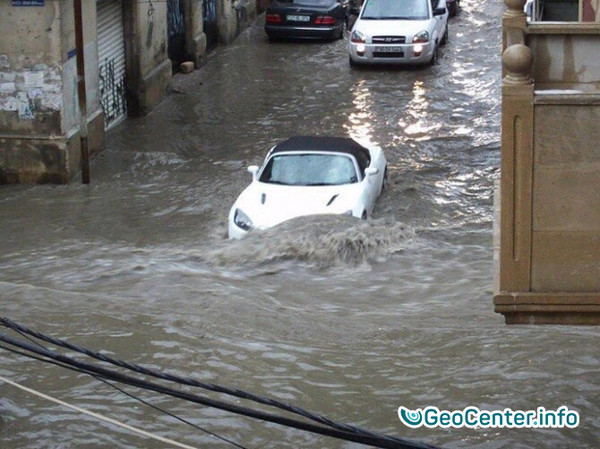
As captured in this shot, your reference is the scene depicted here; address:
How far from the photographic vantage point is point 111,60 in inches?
863

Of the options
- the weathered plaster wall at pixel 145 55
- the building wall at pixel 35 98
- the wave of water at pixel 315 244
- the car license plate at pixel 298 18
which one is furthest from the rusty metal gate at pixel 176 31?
the wave of water at pixel 315 244

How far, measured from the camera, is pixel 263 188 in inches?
622

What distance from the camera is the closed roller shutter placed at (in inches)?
843

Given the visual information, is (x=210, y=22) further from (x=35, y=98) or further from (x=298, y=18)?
(x=35, y=98)

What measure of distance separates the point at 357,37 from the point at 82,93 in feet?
31.0

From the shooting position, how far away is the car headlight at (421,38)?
86.1ft

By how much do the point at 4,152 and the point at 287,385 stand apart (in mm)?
9224

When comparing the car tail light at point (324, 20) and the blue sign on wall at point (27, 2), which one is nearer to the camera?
the blue sign on wall at point (27, 2)

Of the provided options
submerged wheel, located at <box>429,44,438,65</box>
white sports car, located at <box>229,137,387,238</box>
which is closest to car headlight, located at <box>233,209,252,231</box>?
white sports car, located at <box>229,137,387,238</box>

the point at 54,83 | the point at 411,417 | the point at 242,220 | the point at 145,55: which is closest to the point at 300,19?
the point at 145,55

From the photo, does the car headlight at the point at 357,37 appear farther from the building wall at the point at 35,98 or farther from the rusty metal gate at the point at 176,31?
the building wall at the point at 35,98

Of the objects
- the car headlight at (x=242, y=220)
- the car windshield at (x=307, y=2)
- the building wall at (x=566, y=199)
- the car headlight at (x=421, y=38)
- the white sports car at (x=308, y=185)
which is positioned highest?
the building wall at (x=566, y=199)

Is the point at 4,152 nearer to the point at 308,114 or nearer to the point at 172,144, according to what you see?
the point at 172,144

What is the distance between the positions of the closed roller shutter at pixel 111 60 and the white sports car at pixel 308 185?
5937 millimetres
